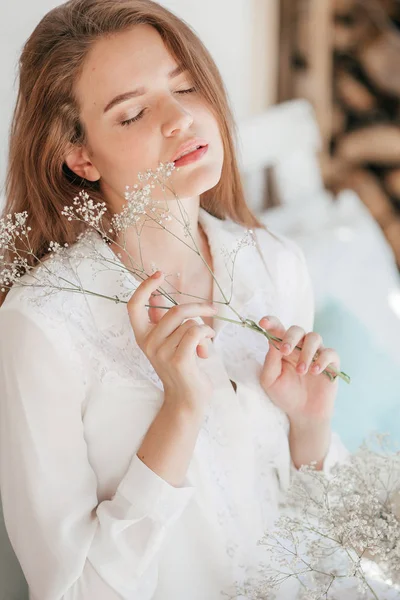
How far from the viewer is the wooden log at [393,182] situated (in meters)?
2.74

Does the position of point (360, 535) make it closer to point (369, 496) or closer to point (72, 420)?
point (369, 496)

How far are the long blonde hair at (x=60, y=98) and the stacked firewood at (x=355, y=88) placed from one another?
1370 millimetres

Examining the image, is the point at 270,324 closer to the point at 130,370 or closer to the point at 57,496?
the point at 130,370

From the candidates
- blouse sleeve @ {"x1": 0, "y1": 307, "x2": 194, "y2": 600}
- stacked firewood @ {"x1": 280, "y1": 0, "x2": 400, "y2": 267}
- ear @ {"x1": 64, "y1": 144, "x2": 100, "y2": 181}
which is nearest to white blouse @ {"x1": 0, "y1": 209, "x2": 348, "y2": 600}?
blouse sleeve @ {"x1": 0, "y1": 307, "x2": 194, "y2": 600}

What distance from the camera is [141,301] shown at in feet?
3.13

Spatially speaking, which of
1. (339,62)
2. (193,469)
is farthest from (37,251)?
(339,62)

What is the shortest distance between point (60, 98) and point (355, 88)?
6.11 ft

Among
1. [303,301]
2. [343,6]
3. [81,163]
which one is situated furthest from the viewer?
[343,6]

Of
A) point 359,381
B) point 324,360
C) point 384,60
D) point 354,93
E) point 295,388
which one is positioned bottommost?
point 359,381

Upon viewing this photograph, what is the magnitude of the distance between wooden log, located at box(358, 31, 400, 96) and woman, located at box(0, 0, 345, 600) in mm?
1546

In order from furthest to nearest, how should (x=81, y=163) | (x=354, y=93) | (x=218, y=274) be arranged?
1. (x=354, y=93)
2. (x=218, y=274)
3. (x=81, y=163)

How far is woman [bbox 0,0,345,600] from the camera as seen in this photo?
100 cm

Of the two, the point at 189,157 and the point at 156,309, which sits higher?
the point at 189,157

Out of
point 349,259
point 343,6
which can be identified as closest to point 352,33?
point 343,6
